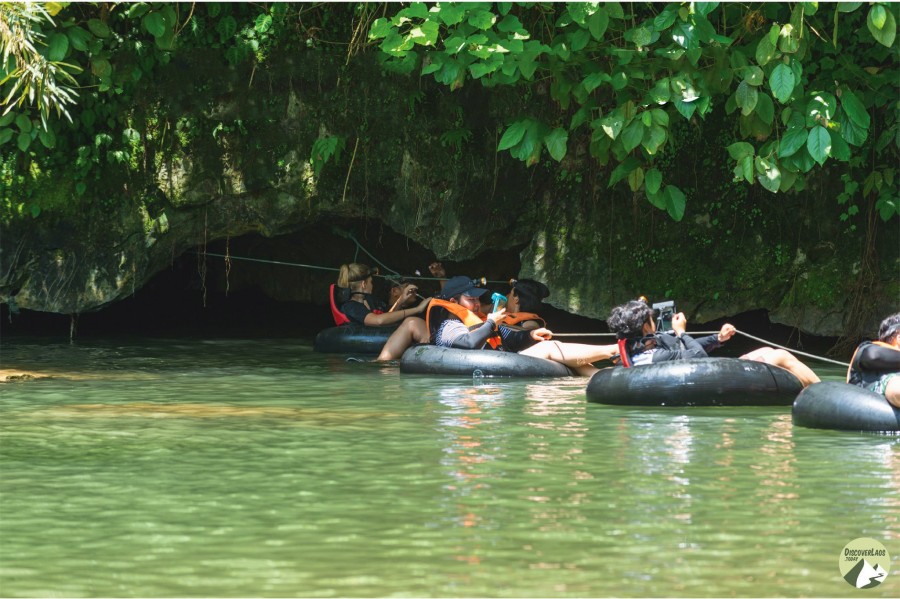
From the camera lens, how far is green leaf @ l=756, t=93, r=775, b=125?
9758 millimetres

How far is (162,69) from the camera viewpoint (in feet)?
41.9

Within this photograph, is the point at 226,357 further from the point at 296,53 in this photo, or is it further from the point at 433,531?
the point at 433,531

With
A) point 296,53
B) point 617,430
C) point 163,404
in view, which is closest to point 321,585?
point 617,430

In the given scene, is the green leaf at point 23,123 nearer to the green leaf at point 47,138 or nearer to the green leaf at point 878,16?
the green leaf at point 47,138

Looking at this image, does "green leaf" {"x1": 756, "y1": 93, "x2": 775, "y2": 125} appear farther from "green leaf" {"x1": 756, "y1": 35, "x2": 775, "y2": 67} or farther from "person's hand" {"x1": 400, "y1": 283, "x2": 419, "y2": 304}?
"person's hand" {"x1": 400, "y1": 283, "x2": 419, "y2": 304}

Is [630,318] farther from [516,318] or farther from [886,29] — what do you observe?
[886,29]

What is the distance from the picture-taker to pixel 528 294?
11.8 m

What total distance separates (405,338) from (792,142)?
443 cm

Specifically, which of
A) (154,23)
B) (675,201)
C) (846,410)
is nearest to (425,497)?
(846,410)

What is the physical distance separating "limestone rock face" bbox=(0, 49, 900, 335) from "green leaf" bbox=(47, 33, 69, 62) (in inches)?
74.3

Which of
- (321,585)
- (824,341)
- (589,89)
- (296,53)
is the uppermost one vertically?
(296,53)

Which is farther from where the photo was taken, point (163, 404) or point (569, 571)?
point (163, 404)

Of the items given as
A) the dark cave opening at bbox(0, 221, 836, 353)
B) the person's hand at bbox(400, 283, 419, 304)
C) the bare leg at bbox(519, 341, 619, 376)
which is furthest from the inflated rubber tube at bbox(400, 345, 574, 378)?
the dark cave opening at bbox(0, 221, 836, 353)

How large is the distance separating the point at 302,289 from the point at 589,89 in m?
9.28
